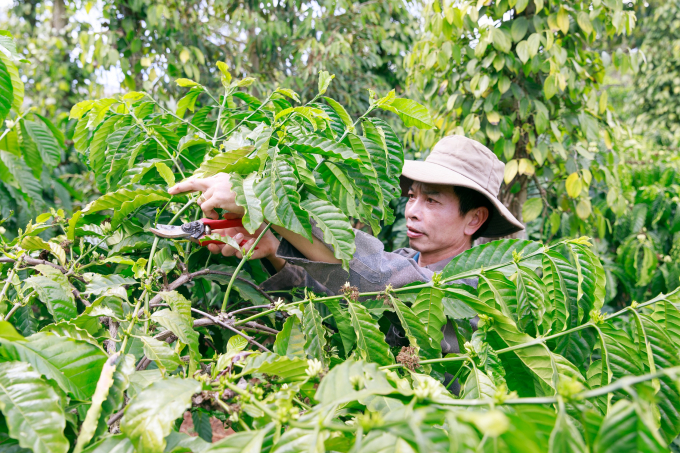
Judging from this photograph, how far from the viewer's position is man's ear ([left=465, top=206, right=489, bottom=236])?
1586 mm

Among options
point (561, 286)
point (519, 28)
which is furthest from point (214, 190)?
point (519, 28)

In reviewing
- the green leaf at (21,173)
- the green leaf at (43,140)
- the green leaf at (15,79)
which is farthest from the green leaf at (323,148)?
the green leaf at (21,173)

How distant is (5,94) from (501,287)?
985 mm

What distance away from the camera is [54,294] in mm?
767

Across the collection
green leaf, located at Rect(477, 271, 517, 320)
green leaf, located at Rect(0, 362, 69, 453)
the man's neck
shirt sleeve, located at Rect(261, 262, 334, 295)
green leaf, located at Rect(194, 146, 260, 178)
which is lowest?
the man's neck

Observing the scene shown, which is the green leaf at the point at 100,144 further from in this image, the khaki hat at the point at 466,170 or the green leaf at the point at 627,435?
the green leaf at the point at 627,435

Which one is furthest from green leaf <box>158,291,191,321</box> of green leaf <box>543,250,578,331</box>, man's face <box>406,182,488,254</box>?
man's face <box>406,182,488,254</box>

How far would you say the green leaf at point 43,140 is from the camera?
56.9 inches

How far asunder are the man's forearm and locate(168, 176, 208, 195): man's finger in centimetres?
16

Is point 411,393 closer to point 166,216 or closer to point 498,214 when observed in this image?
point 166,216

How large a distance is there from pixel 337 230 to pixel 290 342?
202mm

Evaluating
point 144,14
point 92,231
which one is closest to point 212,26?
point 144,14

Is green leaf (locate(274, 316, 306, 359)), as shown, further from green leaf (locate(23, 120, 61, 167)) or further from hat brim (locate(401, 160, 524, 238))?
green leaf (locate(23, 120, 61, 167))

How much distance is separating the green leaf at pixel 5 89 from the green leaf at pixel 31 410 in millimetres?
624
